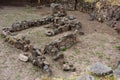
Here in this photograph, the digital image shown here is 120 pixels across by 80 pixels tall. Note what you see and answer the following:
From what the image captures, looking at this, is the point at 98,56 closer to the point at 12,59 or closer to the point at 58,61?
the point at 58,61

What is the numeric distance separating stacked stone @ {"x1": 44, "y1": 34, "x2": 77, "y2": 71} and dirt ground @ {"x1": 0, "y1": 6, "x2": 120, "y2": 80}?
269mm

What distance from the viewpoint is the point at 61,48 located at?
1413cm

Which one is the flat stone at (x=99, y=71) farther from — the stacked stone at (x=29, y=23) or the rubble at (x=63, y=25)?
the stacked stone at (x=29, y=23)

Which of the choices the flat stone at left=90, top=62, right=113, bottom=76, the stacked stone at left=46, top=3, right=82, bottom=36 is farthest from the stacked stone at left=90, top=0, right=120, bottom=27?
the flat stone at left=90, top=62, right=113, bottom=76

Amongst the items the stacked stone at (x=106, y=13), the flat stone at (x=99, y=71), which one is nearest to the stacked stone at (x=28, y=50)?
the flat stone at (x=99, y=71)

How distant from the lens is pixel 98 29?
1734 centimetres

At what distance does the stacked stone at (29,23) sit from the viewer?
1678 cm

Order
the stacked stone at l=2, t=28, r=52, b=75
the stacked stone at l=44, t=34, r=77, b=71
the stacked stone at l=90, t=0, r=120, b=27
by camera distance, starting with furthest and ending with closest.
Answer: the stacked stone at l=90, t=0, r=120, b=27 → the stacked stone at l=44, t=34, r=77, b=71 → the stacked stone at l=2, t=28, r=52, b=75

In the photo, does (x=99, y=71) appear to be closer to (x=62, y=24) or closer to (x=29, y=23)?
(x=62, y=24)

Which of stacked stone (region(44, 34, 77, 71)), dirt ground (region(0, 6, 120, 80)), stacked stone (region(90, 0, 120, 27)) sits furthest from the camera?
stacked stone (region(90, 0, 120, 27))

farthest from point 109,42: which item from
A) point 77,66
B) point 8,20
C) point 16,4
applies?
point 16,4

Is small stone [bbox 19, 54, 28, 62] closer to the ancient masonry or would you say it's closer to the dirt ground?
the ancient masonry

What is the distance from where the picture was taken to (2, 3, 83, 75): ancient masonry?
1247 centimetres

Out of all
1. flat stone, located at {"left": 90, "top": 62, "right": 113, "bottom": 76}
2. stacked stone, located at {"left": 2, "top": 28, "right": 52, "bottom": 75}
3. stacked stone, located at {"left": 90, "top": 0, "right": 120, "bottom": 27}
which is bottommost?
stacked stone, located at {"left": 2, "top": 28, "right": 52, "bottom": 75}
